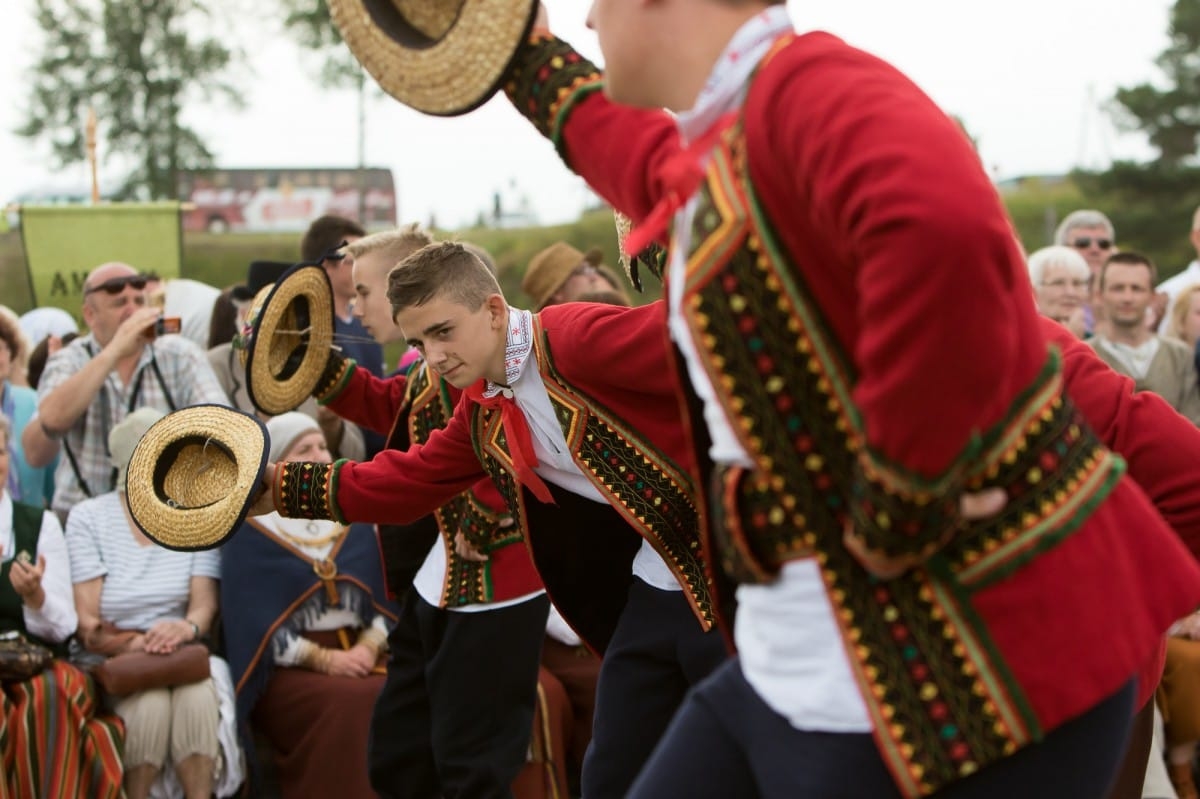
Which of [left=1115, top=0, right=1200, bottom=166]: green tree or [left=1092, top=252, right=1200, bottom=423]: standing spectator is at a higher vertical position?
[left=1092, top=252, right=1200, bottom=423]: standing spectator

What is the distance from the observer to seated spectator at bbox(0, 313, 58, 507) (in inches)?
247

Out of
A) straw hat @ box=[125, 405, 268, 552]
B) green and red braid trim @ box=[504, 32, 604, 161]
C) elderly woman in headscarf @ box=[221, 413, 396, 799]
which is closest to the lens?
green and red braid trim @ box=[504, 32, 604, 161]

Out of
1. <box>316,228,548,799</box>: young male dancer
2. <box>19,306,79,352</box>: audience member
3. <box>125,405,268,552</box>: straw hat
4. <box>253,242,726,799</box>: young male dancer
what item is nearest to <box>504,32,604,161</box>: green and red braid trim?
<box>253,242,726,799</box>: young male dancer

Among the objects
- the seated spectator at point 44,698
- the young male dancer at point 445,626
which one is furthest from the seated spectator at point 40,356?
the young male dancer at point 445,626

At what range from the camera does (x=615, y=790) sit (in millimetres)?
3354

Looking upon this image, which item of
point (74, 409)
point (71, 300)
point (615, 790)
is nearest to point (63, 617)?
point (74, 409)

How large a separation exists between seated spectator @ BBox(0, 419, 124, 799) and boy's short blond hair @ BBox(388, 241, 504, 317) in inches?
90.5

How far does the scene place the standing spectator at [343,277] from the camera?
6.01m

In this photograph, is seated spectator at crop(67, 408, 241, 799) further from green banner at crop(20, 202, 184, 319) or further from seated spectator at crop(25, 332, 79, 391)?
green banner at crop(20, 202, 184, 319)

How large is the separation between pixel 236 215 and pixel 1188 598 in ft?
88.6

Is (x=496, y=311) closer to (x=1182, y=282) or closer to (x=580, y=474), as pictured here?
(x=580, y=474)

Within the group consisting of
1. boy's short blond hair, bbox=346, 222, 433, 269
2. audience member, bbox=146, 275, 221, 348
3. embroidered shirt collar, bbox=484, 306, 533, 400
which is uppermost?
embroidered shirt collar, bbox=484, 306, 533, 400

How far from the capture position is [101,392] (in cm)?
591

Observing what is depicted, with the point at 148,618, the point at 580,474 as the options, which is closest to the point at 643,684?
the point at 580,474
